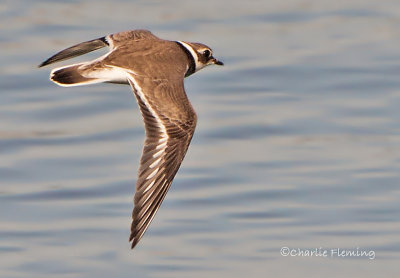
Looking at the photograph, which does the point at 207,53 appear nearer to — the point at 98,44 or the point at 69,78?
the point at 98,44

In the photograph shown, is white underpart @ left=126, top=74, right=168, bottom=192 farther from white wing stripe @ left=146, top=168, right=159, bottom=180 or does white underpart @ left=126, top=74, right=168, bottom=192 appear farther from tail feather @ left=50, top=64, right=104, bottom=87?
tail feather @ left=50, top=64, right=104, bottom=87

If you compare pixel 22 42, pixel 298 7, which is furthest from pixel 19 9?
pixel 298 7

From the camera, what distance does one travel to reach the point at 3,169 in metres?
10.1

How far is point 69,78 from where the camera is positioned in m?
8.30

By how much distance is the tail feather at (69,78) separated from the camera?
27.1ft

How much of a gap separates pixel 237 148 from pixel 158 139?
2746 mm

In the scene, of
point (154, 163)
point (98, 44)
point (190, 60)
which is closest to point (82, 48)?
point (98, 44)

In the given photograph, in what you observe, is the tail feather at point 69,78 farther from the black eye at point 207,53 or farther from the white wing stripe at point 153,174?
the black eye at point 207,53

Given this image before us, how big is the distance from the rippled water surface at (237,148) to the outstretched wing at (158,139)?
3.03 feet

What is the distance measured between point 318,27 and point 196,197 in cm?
427

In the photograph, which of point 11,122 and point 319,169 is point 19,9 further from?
point 319,169

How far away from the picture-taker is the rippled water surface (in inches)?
342

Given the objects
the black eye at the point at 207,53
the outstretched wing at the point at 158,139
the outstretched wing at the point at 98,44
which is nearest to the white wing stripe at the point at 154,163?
the outstretched wing at the point at 158,139

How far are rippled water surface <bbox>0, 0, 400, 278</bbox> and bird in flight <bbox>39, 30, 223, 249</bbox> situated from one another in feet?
3.09
